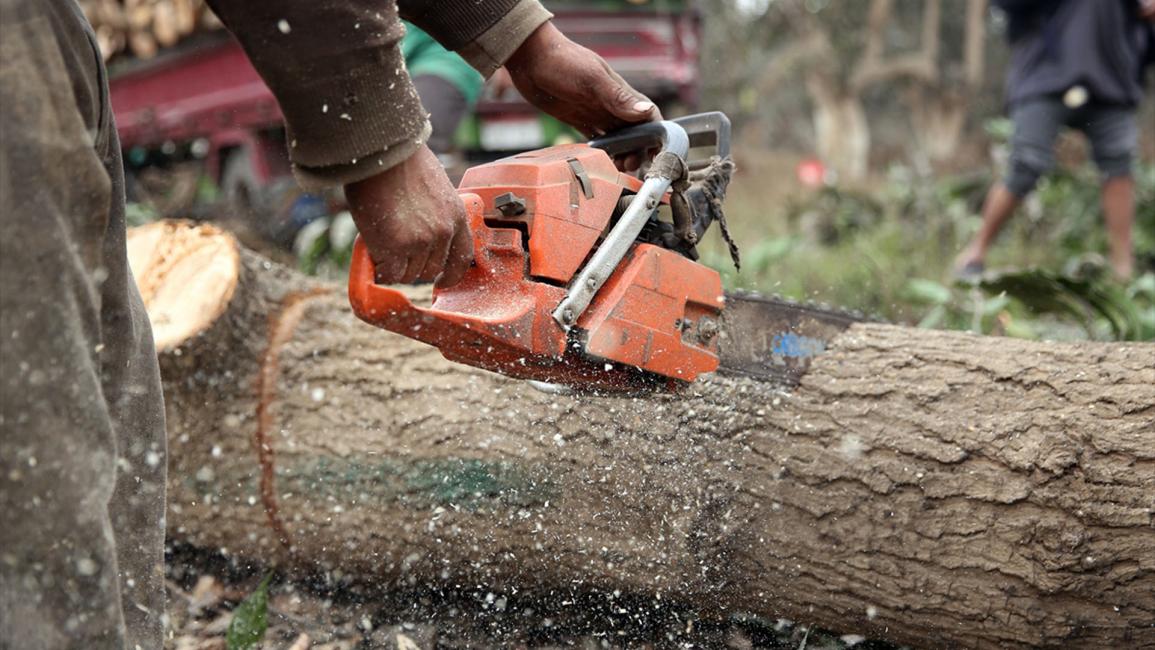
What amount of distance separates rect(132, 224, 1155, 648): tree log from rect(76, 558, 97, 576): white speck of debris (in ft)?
3.86

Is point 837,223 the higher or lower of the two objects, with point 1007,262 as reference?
lower

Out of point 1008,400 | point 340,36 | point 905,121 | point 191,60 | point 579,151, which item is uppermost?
point 905,121

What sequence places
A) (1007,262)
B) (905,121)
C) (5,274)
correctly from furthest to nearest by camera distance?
1. (905,121)
2. (1007,262)
3. (5,274)

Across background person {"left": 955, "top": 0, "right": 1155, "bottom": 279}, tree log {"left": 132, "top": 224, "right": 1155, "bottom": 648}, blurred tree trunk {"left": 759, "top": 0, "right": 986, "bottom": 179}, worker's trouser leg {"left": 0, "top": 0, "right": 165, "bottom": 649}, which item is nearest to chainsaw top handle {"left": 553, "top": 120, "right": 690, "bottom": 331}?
tree log {"left": 132, "top": 224, "right": 1155, "bottom": 648}

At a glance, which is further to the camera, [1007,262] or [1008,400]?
[1007,262]

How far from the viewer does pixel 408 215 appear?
1.39m

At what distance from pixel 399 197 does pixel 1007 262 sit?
4935mm

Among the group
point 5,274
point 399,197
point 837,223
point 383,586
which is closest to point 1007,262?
point 837,223

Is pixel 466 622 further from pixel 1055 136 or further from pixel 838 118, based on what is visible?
pixel 838 118

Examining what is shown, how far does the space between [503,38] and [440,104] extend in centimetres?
213

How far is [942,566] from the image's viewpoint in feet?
6.68

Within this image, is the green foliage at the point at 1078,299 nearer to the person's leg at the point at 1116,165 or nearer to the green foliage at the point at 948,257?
the green foliage at the point at 948,257

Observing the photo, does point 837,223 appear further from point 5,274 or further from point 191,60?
point 5,274

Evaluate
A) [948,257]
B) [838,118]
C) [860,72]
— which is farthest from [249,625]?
[860,72]
